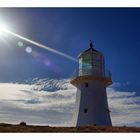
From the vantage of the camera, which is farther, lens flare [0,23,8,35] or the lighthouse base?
the lighthouse base

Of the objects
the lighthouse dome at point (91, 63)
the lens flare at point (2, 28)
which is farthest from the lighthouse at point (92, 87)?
the lens flare at point (2, 28)

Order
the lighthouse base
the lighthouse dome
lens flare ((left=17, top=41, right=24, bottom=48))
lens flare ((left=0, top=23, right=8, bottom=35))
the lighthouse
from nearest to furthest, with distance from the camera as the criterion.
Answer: lens flare ((left=0, top=23, right=8, bottom=35)) < lens flare ((left=17, top=41, right=24, bottom=48)) < the lighthouse base < the lighthouse < the lighthouse dome

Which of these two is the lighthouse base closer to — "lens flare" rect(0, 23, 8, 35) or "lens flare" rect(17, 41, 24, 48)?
"lens flare" rect(17, 41, 24, 48)

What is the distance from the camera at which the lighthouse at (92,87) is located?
16859mm

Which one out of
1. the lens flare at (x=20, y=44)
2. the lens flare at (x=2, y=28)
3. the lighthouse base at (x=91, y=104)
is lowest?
the lighthouse base at (x=91, y=104)

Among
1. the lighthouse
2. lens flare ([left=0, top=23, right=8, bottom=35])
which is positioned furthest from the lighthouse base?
lens flare ([left=0, top=23, right=8, bottom=35])

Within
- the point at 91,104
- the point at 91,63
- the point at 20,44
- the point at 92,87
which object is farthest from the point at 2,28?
the point at 91,104

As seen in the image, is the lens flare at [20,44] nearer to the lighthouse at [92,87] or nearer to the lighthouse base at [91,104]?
the lighthouse at [92,87]

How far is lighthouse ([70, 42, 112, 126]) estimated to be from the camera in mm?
16859

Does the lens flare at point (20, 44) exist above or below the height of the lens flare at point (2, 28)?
below

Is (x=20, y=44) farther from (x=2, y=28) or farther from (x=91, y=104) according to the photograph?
(x=91, y=104)
